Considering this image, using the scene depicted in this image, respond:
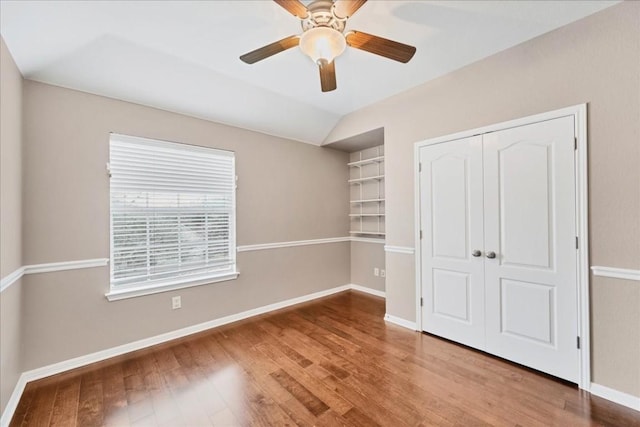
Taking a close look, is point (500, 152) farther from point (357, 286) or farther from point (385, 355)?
point (357, 286)

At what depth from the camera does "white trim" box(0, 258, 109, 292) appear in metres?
1.88

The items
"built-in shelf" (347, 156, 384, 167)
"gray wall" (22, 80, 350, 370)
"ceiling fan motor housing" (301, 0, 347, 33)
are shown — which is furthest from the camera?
"built-in shelf" (347, 156, 384, 167)

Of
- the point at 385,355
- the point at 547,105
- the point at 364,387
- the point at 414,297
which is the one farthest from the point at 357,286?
the point at 547,105

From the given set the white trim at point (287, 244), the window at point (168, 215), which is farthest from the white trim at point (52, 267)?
the white trim at point (287, 244)

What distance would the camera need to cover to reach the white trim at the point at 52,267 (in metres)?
1.88

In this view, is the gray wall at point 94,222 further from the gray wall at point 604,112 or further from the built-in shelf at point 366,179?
the gray wall at point 604,112

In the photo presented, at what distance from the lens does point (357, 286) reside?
4574mm

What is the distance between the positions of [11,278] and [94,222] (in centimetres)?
72

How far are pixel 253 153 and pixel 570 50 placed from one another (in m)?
3.17

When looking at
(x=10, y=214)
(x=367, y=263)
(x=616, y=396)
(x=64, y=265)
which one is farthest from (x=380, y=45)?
(x=367, y=263)

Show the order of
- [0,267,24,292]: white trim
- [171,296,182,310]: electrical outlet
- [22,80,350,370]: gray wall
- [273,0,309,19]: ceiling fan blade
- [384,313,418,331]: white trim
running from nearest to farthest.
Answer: [273,0,309,19]: ceiling fan blade < [0,267,24,292]: white trim < [22,80,350,370]: gray wall < [171,296,182,310]: electrical outlet < [384,313,418,331]: white trim

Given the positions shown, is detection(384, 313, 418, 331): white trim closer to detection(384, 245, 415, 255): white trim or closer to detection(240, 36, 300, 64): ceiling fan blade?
detection(384, 245, 415, 255): white trim

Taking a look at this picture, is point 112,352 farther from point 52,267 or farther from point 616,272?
point 616,272

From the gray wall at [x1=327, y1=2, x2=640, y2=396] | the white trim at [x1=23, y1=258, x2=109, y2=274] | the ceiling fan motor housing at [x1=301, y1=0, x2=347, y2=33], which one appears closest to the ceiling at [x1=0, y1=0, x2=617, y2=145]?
the gray wall at [x1=327, y1=2, x2=640, y2=396]
